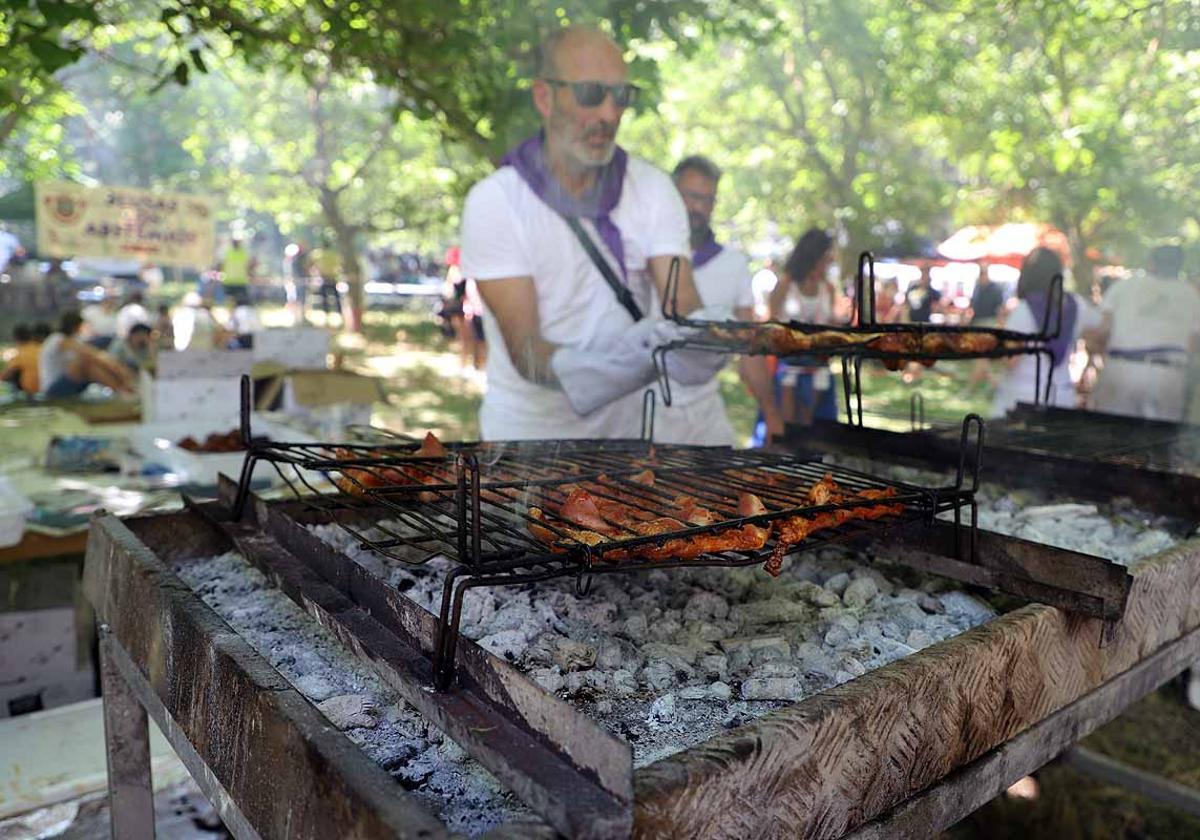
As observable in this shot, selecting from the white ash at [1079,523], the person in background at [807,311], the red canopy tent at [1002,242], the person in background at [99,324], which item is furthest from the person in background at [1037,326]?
the person in background at [99,324]

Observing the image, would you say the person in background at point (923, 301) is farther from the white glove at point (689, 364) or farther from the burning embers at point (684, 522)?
the burning embers at point (684, 522)

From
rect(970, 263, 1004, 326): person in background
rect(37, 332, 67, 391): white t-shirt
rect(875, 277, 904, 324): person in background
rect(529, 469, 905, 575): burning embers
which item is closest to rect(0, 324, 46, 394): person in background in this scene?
rect(37, 332, 67, 391): white t-shirt

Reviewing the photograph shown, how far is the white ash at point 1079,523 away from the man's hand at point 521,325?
163 cm

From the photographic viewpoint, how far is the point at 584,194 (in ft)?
11.6

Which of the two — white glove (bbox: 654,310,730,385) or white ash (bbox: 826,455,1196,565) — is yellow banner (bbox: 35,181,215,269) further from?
white ash (bbox: 826,455,1196,565)

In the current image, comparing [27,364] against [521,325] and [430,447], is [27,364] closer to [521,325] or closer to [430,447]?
[521,325]

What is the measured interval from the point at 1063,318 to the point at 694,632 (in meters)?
4.84

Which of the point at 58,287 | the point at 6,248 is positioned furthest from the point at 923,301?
the point at 6,248

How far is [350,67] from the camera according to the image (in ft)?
19.2

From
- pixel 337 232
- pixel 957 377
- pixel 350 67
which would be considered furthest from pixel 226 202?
pixel 350 67

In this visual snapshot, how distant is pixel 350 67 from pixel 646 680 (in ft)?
17.2

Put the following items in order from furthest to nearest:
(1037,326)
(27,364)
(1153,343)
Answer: (27,364) < (1153,343) < (1037,326)

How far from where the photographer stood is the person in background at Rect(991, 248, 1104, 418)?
5.57 m

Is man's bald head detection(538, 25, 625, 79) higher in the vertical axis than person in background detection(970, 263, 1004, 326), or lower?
higher
